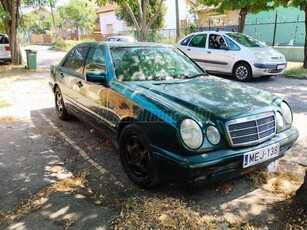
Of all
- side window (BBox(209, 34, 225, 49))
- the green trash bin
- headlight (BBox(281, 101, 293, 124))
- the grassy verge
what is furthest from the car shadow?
the green trash bin

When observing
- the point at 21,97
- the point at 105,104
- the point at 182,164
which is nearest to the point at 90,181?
the point at 105,104

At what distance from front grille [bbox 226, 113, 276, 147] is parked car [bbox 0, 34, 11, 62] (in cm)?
1535

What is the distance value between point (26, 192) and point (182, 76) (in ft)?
8.21

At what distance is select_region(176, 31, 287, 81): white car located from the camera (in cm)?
941

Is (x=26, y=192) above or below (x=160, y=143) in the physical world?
below

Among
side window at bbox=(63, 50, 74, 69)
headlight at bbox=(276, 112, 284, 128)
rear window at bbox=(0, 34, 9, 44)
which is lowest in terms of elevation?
headlight at bbox=(276, 112, 284, 128)

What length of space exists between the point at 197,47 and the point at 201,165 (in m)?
8.70

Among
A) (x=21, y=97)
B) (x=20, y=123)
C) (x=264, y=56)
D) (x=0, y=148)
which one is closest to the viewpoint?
(x=0, y=148)

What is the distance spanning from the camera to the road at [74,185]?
2.88 m

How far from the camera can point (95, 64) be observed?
4.35 meters

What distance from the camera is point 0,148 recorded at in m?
4.68

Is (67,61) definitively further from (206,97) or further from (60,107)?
(206,97)

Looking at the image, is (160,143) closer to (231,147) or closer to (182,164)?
(182,164)

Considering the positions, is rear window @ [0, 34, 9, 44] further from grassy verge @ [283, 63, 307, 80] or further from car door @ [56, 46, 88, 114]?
grassy verge @ [283, 63, 307, 80]
